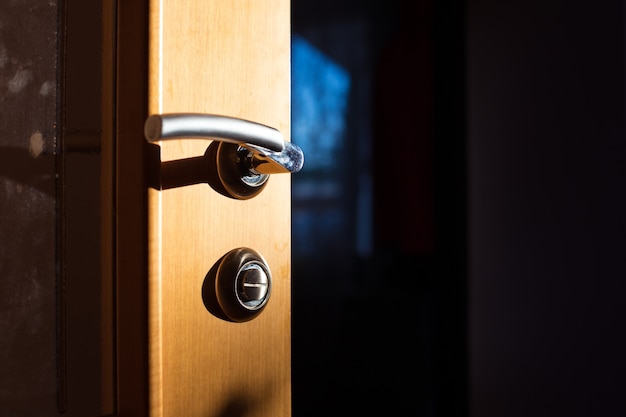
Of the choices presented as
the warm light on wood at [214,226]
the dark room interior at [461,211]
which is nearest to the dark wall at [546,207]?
the dark room interior at [461,211]

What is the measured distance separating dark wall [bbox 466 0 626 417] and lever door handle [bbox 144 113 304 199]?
118cm

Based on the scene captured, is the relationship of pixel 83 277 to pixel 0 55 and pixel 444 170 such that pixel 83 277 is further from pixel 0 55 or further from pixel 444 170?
pixel 444 170

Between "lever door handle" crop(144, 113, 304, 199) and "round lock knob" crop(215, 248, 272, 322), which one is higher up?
"lever door handle" crop(144, 113, 304, 199)

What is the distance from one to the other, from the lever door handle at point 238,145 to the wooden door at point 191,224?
0.01 meters

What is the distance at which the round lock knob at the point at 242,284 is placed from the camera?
34 centimetres

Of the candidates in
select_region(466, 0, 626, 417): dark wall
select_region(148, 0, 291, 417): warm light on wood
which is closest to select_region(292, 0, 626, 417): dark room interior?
select_region(466, 0, 626, 417): dark wall

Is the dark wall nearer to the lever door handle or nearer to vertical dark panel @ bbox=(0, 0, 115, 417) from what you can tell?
the lever door handle

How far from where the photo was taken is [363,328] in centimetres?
160

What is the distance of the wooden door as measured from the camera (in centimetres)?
31

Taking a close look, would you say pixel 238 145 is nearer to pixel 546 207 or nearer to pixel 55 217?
pixel 55 217

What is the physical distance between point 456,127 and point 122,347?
1.43 metres

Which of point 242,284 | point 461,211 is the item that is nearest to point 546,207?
point 461,211

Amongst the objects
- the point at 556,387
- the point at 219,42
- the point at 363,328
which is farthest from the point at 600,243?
the point at 219,42

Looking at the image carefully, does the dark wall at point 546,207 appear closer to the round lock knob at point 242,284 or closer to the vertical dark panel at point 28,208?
the round lock knob at point 242,284
